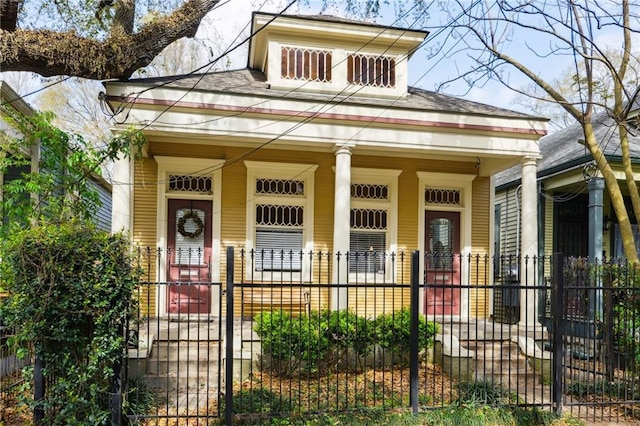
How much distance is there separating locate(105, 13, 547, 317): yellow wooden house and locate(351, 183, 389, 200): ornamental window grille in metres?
0.02

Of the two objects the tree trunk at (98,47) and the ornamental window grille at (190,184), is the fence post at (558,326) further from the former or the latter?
the tree trunk at (98,47)

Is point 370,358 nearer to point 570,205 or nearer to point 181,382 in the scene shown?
point 181,382

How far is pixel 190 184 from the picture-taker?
9586mm

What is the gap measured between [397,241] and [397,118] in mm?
2813

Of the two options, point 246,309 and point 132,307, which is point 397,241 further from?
point 132,307

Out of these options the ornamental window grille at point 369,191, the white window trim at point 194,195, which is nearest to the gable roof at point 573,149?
the ornamental window grille at point 369,191

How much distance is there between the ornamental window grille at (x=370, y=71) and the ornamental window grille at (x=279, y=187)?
7.85ft

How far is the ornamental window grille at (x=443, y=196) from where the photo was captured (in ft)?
34.3

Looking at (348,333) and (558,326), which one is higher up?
(558,326)

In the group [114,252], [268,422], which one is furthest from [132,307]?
[268,422]

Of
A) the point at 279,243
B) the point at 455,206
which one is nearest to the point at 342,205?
the point at 279,243

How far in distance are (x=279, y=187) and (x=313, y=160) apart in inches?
35.3

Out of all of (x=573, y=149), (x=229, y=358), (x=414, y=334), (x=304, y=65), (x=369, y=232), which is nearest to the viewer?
(x=229, y=358)

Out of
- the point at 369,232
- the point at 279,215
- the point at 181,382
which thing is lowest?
the point at 181,382
